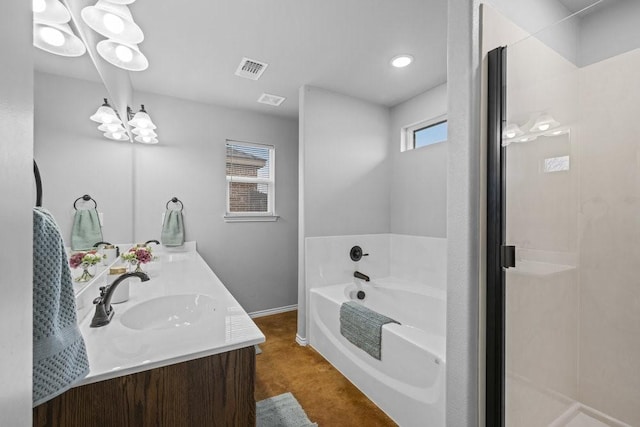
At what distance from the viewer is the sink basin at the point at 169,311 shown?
130cm

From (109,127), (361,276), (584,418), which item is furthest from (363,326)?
(109,127)

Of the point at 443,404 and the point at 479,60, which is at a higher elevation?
the point at 479,60

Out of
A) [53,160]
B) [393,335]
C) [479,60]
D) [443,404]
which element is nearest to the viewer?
[53,160]

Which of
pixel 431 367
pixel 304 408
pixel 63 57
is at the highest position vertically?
pixel 63 57

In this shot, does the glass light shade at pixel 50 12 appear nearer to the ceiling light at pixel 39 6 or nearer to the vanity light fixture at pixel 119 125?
the ceiling light at pixel 39 6

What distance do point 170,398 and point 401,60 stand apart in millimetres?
2617

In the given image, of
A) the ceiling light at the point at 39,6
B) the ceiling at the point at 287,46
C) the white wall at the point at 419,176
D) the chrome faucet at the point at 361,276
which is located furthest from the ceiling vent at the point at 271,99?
the ceiling light at the point at 39,6

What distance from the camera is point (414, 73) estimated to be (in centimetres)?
256

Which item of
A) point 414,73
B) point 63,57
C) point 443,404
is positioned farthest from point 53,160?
point 414,73

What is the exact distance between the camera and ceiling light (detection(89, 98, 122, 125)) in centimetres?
143

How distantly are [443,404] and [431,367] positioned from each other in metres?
0.17

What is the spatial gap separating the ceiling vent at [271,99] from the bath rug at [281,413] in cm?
274

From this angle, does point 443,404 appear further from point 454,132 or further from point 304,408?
point 454,132

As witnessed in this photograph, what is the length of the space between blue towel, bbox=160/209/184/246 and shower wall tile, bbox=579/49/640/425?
3.17m
